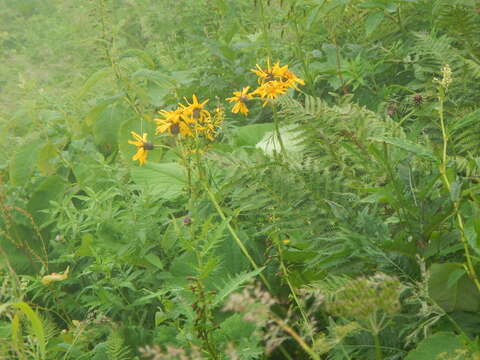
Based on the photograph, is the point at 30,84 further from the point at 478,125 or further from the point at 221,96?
the point at 478,125

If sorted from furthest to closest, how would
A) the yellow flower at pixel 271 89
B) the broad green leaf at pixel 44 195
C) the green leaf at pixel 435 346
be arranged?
1. the broad green leaf at pixel 44 195
2. the yellow flower at pixel 271 89
3. the green leaf at pixel 435 346

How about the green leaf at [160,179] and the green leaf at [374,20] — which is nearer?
the green leaf at [160,179]

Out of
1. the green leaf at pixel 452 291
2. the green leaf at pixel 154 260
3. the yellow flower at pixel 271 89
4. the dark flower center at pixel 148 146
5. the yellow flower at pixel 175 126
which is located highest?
the yellow flower at pixel 271 89

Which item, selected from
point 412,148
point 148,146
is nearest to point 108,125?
point 148,146

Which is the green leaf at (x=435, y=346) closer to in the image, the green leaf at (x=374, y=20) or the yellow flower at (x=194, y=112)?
the yellow flower at (x=194, y=112)

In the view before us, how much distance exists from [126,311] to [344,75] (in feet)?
3.98

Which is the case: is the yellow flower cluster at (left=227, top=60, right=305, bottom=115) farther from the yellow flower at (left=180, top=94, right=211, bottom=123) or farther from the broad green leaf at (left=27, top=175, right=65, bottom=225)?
the broad green leaf at (left=27, top=175, right=65, bottom=225)

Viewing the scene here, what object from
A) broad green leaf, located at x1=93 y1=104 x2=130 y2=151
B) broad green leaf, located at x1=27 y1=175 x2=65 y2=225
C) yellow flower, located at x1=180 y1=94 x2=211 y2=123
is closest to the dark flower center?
yellow flower, located at x1=180 y1=94 x2=211 y2=123

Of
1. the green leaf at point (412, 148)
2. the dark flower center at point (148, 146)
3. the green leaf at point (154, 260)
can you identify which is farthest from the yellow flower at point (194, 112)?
the green leaf at point (412, 148)

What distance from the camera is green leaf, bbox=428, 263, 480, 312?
1.08 metres

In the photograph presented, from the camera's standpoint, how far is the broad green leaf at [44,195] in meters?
2.18

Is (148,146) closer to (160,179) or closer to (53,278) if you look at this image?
(160,179)

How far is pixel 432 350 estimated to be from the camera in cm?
102

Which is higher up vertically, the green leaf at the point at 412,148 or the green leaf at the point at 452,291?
the green leaf at the point at 412,148
